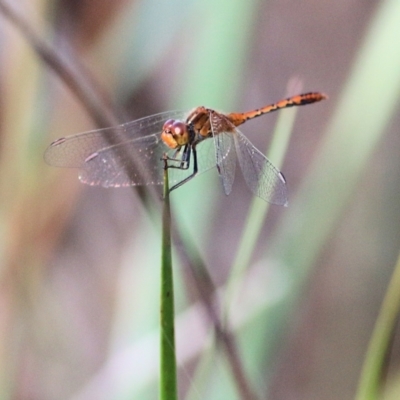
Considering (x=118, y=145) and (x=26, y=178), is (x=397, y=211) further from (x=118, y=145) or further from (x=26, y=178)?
(x=26, y=178)

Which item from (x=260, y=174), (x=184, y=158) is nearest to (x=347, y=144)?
(x=260, y=174)

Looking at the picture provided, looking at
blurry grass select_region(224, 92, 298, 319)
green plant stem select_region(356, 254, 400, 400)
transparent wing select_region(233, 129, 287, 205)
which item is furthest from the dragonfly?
green plant stem select_region(356, 254, 400, 400)

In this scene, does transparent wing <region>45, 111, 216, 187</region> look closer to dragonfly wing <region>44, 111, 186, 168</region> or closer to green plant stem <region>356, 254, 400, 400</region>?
dragonfly wing <region>44, 111, 186, 168</region>

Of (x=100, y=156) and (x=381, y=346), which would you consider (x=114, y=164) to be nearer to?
(x=100, y=156)

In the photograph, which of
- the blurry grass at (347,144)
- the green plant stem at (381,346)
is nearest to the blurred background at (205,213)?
the blurry grass at (347,144)

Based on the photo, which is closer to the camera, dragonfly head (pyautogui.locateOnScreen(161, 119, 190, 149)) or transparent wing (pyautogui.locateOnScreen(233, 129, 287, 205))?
transparent wing (pyautogui.locateOnScreen(233, 129, 287, 205))
